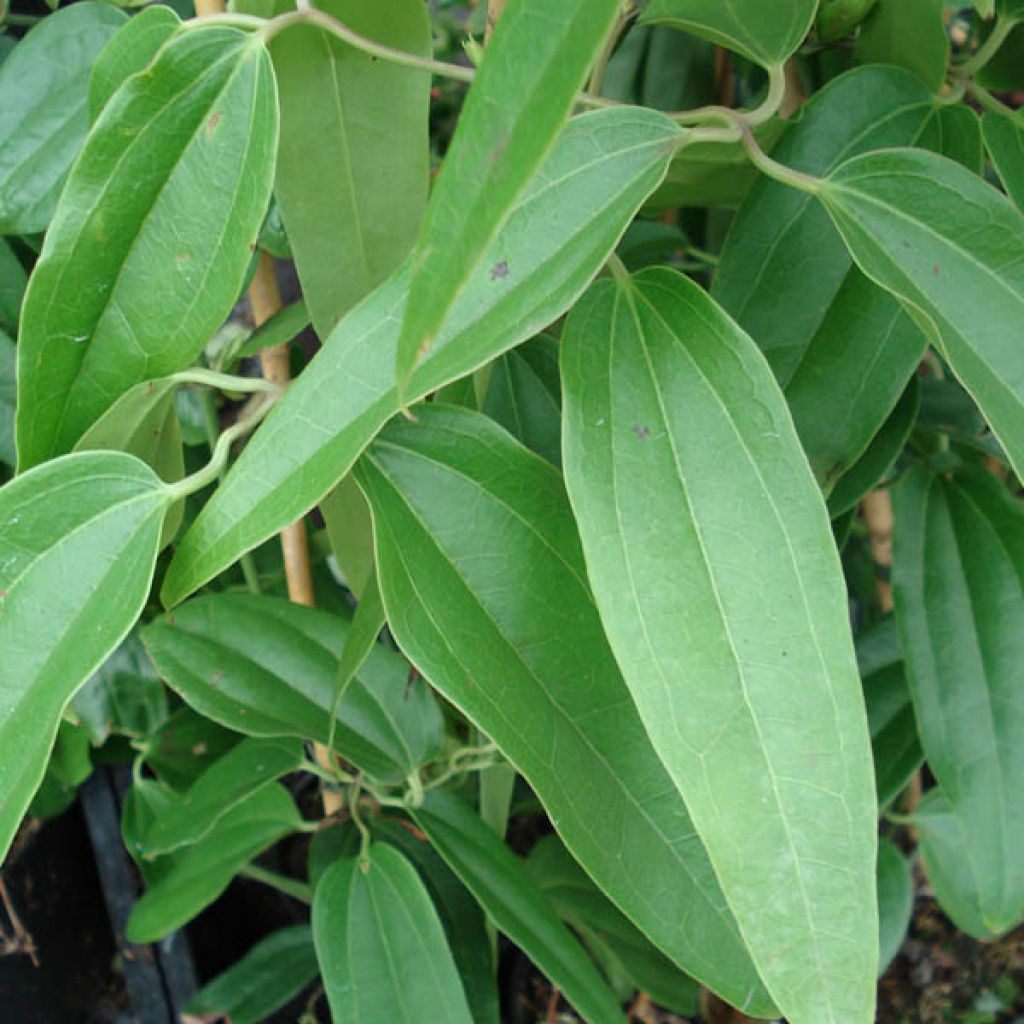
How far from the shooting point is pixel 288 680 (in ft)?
1.70

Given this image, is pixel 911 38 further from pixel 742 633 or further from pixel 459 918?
pixel 459 918

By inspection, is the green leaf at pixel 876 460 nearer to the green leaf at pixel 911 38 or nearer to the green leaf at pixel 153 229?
the green leaf at pixel 911 38

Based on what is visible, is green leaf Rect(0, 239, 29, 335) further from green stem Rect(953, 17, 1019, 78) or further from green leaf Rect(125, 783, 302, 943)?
green stem Rect(953, 17, 1019, 78)

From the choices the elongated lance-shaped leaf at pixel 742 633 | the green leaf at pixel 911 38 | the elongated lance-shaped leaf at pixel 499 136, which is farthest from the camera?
the green leaf at pixel 911 38

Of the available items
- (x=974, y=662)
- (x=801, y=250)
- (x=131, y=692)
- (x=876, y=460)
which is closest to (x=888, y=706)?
(x=974, y=662)

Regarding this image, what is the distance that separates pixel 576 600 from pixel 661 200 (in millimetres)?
179

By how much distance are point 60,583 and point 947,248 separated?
281 millimetres

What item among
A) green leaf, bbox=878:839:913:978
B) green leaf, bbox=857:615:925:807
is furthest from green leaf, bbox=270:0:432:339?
green leaf, bbox=878:839:913:978

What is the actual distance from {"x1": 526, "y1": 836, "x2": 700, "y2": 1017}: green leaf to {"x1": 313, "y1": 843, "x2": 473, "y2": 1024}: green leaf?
0.15 metres

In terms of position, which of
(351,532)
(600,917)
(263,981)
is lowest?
(263,981)

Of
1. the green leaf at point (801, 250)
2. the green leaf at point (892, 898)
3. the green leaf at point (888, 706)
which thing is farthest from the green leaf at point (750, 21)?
the green leaf at point (892, 898)

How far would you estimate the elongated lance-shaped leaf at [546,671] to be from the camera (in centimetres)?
34

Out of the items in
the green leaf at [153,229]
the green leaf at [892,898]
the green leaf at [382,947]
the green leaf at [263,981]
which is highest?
the green leaf at [153,229]

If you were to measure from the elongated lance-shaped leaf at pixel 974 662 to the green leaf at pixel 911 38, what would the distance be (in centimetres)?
20
